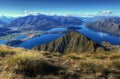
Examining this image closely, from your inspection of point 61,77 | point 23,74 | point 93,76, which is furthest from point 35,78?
point 93,76

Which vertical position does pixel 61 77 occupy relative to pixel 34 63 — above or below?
below

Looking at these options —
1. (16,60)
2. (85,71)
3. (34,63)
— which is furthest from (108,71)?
(16,60)

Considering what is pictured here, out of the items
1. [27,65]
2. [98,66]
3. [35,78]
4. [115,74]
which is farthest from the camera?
[98,66]

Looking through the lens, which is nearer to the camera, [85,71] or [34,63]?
[34,63]

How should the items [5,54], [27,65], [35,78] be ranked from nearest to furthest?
[35,78], [27,65], [5,54]

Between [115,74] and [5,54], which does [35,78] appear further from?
[5,54]

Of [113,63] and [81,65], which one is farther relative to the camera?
[113,63]

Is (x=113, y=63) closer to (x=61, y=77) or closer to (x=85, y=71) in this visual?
(x=85, y=71)

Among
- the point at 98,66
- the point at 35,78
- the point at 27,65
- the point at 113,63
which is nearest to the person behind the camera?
the point at 35,78

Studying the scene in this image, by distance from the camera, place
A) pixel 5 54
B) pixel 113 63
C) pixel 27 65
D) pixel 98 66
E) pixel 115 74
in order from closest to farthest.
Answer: pixel 27 65 → pixel 115 74 → pixel 98 66 → pixel 113 63 → pixel 5 54
